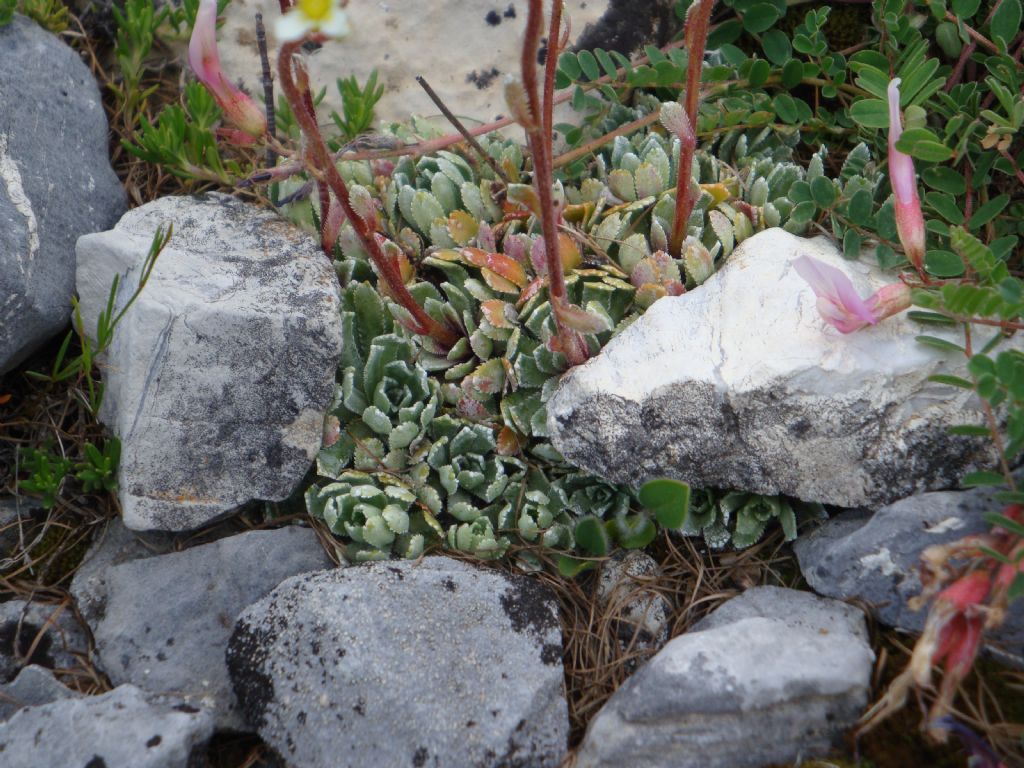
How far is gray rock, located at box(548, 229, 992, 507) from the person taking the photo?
7.97 ft

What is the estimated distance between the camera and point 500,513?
2.80 meters

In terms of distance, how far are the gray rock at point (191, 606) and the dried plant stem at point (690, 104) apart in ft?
4.98

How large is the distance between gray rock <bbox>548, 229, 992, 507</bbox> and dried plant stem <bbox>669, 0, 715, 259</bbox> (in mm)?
238

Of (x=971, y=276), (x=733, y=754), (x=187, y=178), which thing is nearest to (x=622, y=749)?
(x=733, y=754)

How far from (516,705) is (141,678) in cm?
107

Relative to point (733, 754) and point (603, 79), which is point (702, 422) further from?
point (603, 79)

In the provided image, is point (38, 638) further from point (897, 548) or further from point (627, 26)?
point (627, 26)

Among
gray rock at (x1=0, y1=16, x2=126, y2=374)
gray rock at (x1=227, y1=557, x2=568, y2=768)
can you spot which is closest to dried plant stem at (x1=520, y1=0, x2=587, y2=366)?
gray rock at (x1=227, y1=557, x2=568, y2=768)

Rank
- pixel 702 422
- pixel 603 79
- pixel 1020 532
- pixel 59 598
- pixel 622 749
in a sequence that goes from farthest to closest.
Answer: pixel 603 79 → pixel 59 598 → pixel 702 422 → pixel 622 749 → pixel 1020 532

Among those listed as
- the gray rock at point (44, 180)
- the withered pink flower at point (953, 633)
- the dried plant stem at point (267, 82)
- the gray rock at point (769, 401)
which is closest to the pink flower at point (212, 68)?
the dried plant stem at point (267, 82)

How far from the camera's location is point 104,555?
9.32ft

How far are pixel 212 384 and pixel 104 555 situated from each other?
66 cm

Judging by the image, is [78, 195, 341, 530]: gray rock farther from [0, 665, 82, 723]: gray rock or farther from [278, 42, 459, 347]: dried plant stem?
[0, 665, 82, 723]: gray rock

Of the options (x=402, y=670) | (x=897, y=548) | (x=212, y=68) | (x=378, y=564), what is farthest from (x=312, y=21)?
(x=897, y=548)
